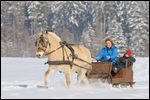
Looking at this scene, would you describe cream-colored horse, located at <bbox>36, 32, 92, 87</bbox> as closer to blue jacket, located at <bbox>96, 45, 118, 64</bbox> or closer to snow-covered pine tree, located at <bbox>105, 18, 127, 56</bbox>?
blue jacket, located at <bbox>96, 45, 118, 64</bbox>

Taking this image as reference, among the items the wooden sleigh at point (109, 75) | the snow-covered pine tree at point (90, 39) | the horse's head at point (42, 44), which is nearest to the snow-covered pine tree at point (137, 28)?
the snow-covered pine tree at point (90, 39)

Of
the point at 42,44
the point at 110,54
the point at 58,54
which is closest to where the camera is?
the point at 42,44

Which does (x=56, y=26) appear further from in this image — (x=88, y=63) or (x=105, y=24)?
(x=88, y=63)

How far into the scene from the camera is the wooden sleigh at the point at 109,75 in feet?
37.9

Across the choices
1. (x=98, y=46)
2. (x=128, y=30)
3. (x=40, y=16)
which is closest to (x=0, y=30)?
(x=40, y=16)

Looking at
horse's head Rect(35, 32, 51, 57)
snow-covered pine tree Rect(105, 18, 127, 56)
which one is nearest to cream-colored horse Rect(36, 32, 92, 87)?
horse's head Rect(35, 32, 51, 57)

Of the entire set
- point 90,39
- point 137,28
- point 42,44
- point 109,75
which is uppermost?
point 137,28

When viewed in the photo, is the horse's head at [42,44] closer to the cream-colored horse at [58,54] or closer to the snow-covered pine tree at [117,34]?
the cream-colored horse at [58,54]

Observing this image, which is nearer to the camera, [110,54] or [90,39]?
[110,54]

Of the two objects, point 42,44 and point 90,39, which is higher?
point 90,39

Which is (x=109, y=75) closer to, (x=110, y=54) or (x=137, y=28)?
(x=110, y=54)

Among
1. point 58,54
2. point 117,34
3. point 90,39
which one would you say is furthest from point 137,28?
point 58,54

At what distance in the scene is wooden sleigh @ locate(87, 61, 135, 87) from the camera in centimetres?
1156

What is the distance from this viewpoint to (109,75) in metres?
11.6
